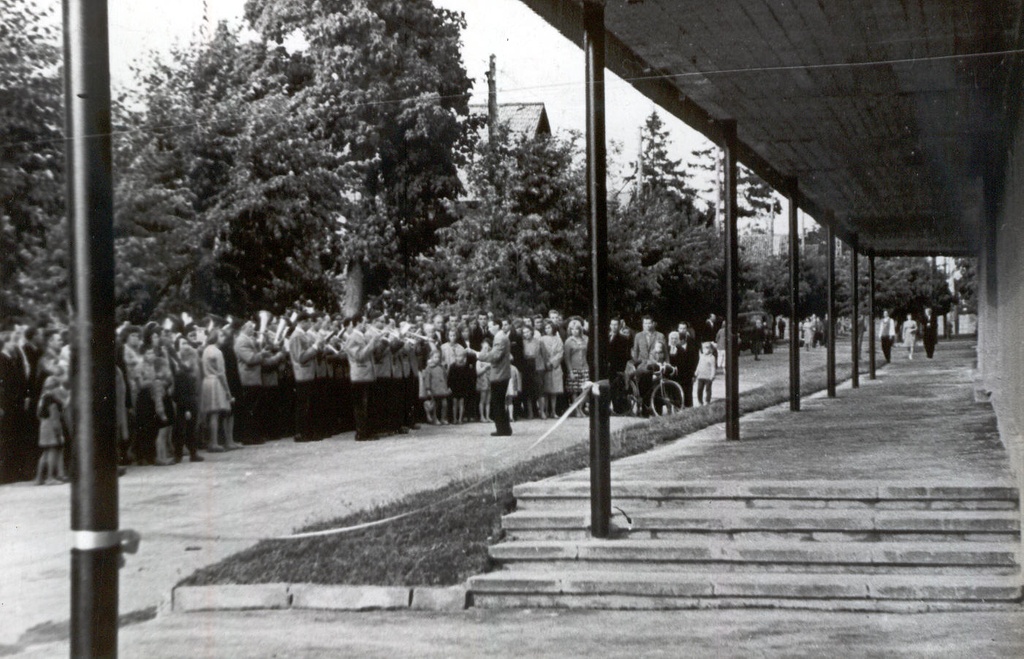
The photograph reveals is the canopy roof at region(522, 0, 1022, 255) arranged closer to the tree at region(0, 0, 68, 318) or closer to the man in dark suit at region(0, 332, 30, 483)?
the tree at region(0, 0, 68, 318)

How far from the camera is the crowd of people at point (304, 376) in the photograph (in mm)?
10555

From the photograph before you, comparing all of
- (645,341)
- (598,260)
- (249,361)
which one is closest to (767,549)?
(598,260)

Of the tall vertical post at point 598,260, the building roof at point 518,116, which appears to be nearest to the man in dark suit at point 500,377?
the building roof at point 518,116

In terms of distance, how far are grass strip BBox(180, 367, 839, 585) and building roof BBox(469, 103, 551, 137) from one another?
1230cm


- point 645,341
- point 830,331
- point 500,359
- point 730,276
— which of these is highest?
point 730,276

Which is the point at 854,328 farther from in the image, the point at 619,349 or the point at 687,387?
the point at 619,349

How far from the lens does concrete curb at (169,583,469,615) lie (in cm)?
709

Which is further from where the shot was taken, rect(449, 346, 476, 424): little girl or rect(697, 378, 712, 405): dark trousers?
rect(697, 378, 712, 405): dark trousers

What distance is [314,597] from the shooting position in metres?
7.16

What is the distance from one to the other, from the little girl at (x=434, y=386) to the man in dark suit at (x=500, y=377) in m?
1.61

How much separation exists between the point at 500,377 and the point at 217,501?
6294 mm

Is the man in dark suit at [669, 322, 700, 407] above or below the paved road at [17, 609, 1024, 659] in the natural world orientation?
above

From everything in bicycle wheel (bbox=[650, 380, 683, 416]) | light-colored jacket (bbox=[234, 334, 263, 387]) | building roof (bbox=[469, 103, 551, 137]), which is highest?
building roof (bbox=[469, 103, 551, 137])

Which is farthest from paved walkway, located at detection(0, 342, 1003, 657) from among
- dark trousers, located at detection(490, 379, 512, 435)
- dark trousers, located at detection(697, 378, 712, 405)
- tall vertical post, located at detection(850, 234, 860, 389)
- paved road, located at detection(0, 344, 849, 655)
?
tall vertical post, located at detection(850, 234, 860, 389)
